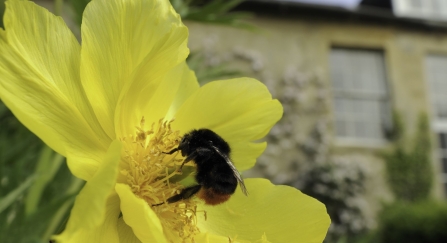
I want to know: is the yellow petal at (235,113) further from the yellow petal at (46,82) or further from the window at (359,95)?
the window at (359,95)

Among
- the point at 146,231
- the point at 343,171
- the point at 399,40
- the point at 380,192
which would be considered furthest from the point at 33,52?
the point at 399,40

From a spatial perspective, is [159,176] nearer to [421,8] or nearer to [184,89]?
[184,89]

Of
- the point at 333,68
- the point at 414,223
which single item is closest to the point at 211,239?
the point at 414,223

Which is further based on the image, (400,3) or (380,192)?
(400,3)

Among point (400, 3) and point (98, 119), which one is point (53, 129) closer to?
point (98, 119)

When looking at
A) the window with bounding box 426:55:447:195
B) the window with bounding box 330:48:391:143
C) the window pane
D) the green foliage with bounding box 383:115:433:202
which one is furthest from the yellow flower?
the window pane

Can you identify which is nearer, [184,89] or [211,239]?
[211,239]

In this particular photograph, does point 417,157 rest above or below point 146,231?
below
